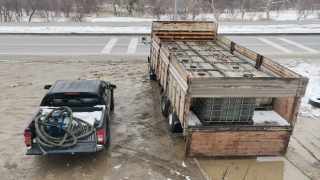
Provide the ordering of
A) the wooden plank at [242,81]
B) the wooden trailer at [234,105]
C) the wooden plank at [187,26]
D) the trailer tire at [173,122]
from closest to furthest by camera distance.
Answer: the wooden plank at [242,81] → the wooden trailer at [234,105] → the trailer tire at [173,122] → the wooden plank at [187,26]

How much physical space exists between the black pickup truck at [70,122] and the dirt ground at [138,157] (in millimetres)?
576

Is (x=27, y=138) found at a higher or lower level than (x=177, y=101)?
lower

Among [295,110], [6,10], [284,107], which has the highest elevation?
[295,110]

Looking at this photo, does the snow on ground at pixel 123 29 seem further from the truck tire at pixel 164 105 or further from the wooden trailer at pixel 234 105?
the wooden trailer at pixel 234 105

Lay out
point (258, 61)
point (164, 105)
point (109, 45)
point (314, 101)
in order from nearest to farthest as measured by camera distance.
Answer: point (258, 61) < point (164, 105) < point (314, 101) < point (109, 45)

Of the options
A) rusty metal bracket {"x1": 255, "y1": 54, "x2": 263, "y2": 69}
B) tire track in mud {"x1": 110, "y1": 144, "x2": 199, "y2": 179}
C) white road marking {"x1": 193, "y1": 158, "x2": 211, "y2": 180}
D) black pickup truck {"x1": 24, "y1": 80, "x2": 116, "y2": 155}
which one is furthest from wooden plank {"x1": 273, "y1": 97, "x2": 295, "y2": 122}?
black pickup truck {"x1": 24, "y1": 80, "x2": 116, "y2": 155}

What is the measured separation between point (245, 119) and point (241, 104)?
1.50 ft

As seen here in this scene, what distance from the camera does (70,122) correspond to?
251 inches

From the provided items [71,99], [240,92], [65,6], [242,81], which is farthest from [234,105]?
[65,6]

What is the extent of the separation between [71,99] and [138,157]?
2.22 meters

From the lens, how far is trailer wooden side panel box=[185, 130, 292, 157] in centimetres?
652

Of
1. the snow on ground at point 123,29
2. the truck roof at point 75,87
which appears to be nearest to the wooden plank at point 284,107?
the truck roof at point 75,87

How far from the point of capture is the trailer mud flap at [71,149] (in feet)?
19.8

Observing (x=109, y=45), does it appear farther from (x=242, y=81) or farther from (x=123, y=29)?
(x=242, y=81)
